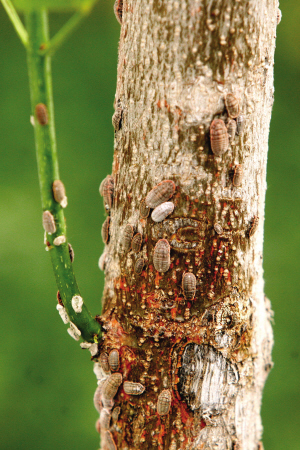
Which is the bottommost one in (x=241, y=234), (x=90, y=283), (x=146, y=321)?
(x=146, y=321)

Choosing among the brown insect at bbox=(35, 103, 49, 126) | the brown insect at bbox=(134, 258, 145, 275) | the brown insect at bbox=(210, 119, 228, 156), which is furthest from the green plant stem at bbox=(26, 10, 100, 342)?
the brown insect at bbox=(210, 119, 228, 156)

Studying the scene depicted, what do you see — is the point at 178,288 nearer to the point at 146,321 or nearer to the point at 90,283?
the point at 146,321

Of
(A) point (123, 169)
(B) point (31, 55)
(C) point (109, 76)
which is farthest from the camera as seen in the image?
(C) point (109, 76)

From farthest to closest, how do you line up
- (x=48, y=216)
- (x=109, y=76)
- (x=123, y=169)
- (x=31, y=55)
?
1. (x=109, y=76)
2. (x=123, y=169)
3. (x=48, y=216)
4. (x=31, y=55)

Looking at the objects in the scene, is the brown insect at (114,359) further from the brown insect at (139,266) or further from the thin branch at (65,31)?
the thin branch at (65,31)

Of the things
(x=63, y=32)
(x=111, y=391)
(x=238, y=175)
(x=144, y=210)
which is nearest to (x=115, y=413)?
(x=111, y=391)

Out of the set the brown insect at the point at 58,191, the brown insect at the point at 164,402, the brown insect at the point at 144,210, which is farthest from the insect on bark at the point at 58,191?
the brown insect at the point at 164,402

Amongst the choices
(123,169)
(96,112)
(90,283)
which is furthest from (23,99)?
(123,169)

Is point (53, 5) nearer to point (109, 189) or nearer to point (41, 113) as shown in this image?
point (41, 113)
